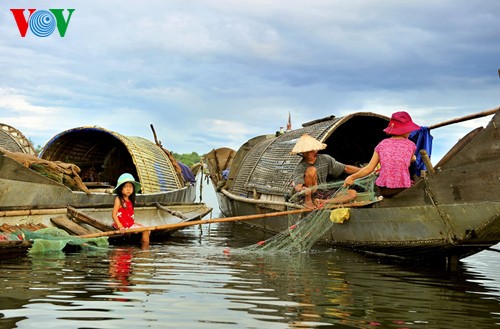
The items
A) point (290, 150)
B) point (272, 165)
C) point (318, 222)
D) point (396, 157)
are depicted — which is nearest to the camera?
point (396, 157)

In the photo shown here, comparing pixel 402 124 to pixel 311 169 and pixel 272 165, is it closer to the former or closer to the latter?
pixel 311 169

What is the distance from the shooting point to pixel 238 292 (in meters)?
4.93

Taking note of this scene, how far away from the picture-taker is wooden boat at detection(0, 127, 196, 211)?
948 cm

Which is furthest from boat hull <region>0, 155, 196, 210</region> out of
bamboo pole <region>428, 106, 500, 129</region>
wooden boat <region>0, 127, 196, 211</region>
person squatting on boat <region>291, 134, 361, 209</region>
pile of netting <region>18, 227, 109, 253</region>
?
bamboo pole <region>428, 106, 500, 129</region>

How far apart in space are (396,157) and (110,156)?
1098 centimetres

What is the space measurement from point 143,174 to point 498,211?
27.7 ft

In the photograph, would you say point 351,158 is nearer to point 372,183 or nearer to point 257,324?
point 372,183

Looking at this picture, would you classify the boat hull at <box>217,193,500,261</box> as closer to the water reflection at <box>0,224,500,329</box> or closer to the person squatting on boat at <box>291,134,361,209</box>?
the water reflection at <box>0,224,500,329</box>

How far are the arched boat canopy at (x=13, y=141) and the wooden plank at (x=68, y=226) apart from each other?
799cm

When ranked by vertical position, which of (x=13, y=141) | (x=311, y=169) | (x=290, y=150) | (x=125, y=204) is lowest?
(x=125, y=204)

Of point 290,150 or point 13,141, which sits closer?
point 290,150

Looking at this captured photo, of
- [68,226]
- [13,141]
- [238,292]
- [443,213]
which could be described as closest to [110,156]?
[13,141]

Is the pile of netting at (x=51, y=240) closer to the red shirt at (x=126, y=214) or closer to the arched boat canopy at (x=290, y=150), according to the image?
the red shirt at (x=126, y=214)

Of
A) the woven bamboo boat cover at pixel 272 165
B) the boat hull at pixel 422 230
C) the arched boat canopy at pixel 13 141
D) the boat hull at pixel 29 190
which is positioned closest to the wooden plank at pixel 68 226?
the boat hull at pixel 29 190
